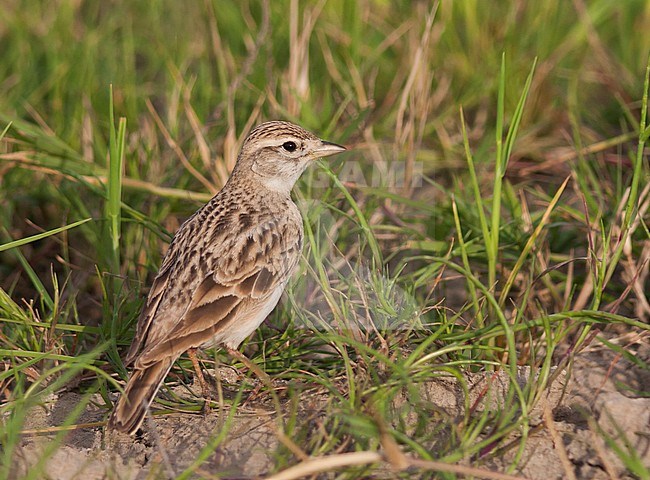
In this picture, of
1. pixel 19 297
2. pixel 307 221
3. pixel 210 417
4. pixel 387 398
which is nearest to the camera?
pixel 387 398

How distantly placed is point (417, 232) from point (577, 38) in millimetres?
2748

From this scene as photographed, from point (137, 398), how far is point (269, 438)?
59cm

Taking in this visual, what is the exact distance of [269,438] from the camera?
3.94 m

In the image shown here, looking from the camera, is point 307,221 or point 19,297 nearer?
point 307,221

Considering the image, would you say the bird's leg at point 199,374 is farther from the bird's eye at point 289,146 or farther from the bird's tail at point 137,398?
the bird's eye at point 289,146

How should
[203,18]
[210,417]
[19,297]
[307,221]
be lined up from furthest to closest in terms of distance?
Answer: [203,18] < [19,297] < [307,221] < [210,417]

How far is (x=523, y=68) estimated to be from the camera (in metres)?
6.89

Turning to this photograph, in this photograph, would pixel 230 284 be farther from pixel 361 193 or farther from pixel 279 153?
pixel 361 193

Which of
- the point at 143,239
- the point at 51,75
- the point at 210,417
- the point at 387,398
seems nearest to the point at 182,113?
the point at 51,75

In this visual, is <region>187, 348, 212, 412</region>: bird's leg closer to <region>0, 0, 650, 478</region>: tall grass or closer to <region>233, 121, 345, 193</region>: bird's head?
<region>0, 0, 650, 478</region>: tall grass

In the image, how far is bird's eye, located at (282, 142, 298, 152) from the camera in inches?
197

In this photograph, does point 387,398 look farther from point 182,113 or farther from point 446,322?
point 182,113

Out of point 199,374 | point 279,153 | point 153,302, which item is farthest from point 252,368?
point 279,153

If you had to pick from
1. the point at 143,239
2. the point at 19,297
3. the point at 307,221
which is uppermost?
the point at 307,221
